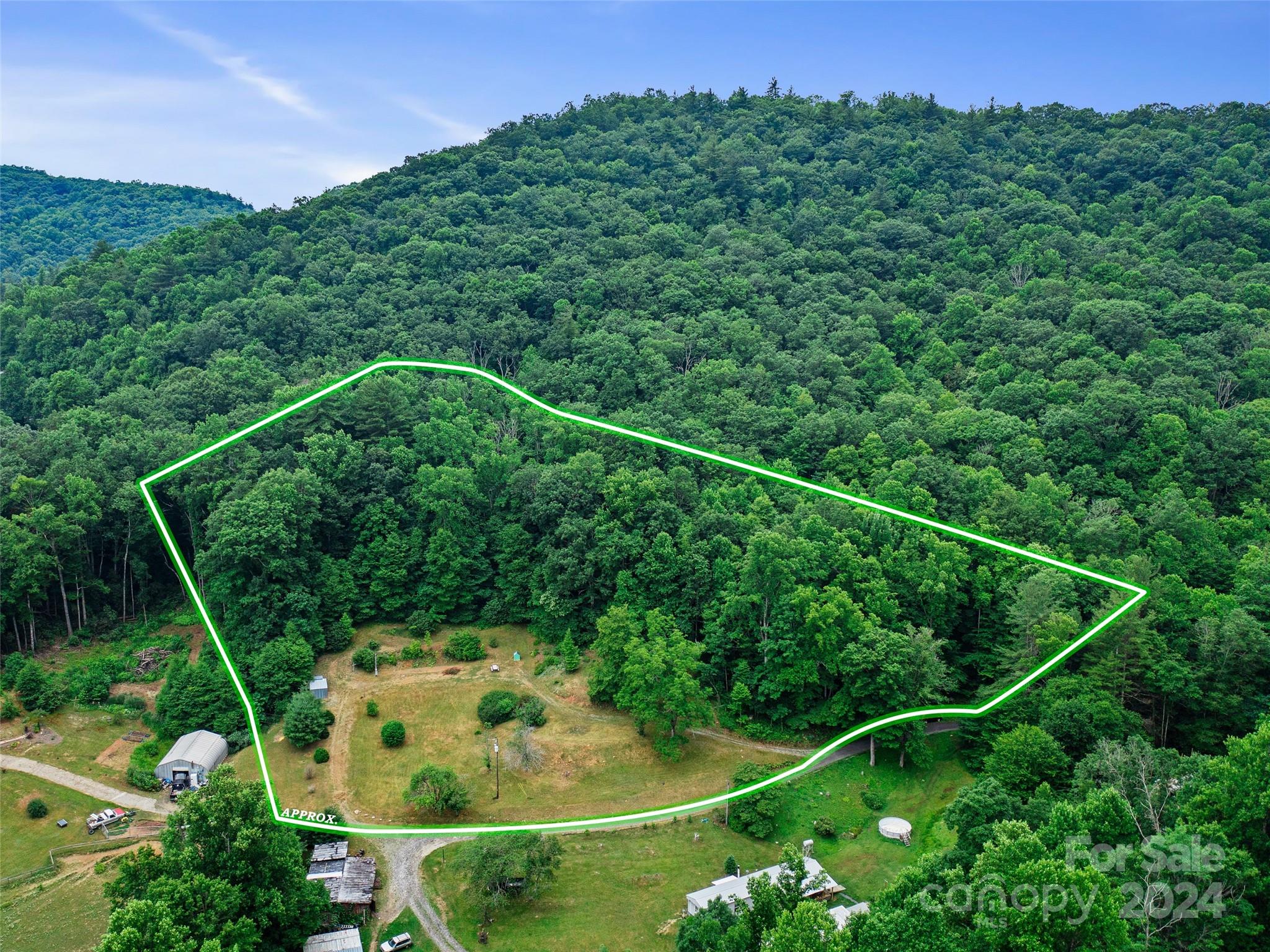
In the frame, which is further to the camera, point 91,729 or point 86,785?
point 91,729

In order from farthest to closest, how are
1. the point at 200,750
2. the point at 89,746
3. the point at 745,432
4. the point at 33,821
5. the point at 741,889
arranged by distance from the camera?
the point at 745,432
the point at 89,746
the point at 200,750
the point at 33,821
the point at 741,889

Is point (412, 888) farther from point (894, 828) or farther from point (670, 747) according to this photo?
point (894, 828)

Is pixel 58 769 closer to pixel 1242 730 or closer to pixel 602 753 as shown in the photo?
pixel 602 753

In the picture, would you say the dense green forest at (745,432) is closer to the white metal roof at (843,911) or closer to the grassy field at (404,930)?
the white metal roof at (843,911)

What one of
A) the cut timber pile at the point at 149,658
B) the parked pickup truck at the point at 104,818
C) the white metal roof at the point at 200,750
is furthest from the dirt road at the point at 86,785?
the cut timber pile at the point at 149,658

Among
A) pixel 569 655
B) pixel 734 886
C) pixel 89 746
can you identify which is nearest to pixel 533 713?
pixel 569 655
